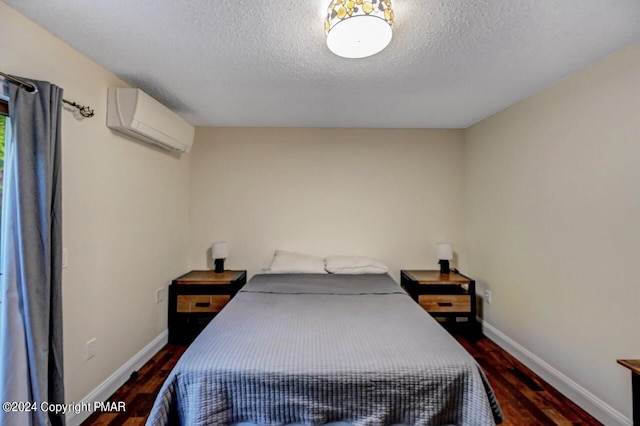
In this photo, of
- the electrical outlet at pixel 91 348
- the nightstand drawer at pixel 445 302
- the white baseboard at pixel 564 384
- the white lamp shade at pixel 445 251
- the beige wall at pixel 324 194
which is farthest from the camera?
the beige wall at pixel 324 194

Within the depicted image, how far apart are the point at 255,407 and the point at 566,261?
2222 mm

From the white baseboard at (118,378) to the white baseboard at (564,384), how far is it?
316 cm

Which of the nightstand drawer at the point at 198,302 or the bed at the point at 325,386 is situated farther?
the nightstand drawer at the point at 198,302

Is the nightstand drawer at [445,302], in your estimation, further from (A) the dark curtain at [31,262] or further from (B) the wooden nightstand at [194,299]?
(A) the dark curtain at [31,262]

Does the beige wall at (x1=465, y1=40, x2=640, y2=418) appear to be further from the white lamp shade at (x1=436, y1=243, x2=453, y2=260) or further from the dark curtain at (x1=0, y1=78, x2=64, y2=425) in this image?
the dark curtain at (x1=0, y1=78, x2=64, y2=425)

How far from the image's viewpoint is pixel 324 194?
3.36 meters

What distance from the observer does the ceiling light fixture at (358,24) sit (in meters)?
1.26

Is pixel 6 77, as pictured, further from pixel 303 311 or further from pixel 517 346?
pixel 517 346

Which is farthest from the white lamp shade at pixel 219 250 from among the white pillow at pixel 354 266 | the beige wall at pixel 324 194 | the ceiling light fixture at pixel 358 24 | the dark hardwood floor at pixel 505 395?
the ceiling light fixture at pixel 358 24

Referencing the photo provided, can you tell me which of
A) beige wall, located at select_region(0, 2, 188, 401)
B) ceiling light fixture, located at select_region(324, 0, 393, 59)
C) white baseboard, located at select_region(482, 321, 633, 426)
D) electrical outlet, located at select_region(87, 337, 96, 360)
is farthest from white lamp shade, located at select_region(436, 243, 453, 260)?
electrical outlet, located at select_region(87, 337, 96, 360)

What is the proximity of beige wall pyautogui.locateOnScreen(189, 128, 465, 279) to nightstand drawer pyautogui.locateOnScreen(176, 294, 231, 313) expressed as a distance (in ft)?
1.95

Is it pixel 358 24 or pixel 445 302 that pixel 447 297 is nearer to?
pixel 445 302

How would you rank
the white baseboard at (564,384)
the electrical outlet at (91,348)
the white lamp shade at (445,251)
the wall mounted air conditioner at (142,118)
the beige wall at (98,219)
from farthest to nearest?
the white lamp shade at (445,251)
the wall mounted air conditioner at (142,118)
the electrical outlet at (91,348)
the white baseboard at (564,384)
the beige wall at (98,219)

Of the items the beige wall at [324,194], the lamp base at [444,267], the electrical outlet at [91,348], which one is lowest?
the electrical outlet at [91,348]
